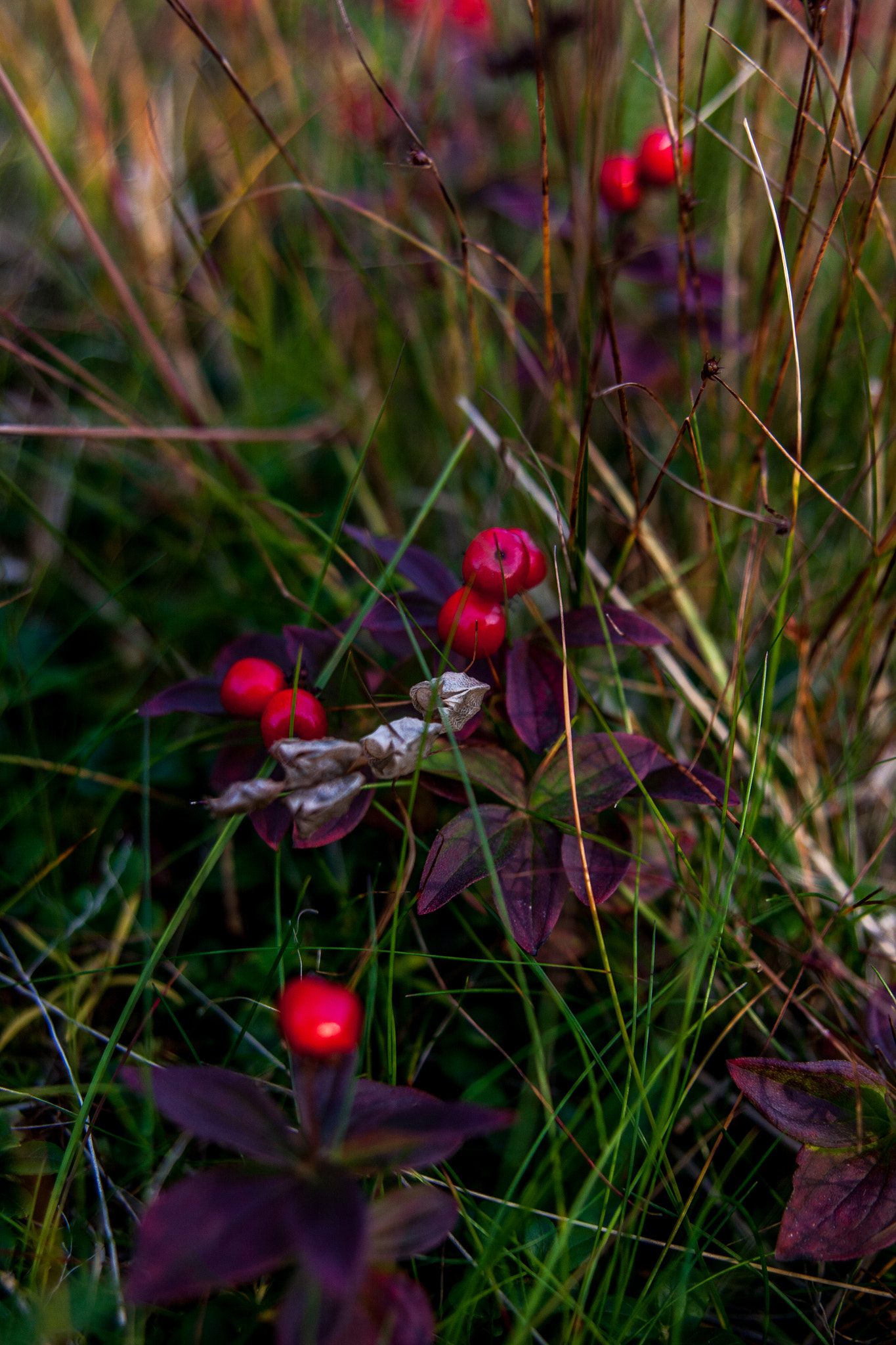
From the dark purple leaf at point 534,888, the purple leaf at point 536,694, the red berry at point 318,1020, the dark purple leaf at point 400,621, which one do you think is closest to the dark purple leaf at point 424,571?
the dark purple leaf at point 400,621

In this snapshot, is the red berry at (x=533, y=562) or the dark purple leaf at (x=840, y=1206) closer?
the dark purple leaf at (x=840, y=1206)

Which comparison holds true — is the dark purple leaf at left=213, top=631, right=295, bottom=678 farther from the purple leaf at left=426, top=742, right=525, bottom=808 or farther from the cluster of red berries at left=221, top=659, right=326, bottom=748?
the purple leaf at left=426, top=742, right=525, bottom=808

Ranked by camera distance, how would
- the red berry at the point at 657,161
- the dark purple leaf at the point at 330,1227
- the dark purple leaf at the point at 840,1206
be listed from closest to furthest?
1. the dark purple leaf at the point at 330,1227
2. the dark purple leaf at the point at 840,1206
3. the red berry at the point at 657,161

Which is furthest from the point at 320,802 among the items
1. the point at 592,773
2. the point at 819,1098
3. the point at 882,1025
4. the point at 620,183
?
the point at 620,183

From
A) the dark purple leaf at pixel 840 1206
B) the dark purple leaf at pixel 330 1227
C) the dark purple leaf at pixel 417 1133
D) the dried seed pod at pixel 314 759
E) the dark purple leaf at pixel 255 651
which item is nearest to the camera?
the dark purple leaf at pixel 330 1227

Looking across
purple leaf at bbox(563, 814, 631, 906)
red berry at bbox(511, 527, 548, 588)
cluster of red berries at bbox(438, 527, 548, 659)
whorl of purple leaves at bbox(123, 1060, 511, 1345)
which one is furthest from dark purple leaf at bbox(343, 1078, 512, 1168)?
red berry at bbox(511, 527, 548, 588)

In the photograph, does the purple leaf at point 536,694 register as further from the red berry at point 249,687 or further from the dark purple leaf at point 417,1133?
the dark purple leaf at point 417,1133
